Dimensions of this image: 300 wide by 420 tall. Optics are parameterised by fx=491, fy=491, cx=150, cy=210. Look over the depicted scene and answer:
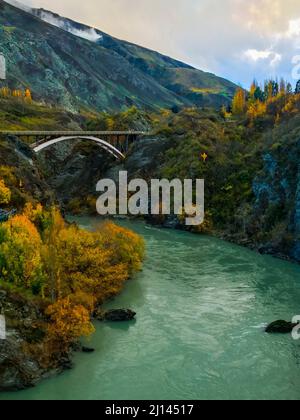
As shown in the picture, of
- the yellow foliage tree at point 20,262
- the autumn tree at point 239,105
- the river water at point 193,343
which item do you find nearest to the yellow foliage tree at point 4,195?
the yellow foliage tree at point 20,262

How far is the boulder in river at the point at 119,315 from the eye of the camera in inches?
1368

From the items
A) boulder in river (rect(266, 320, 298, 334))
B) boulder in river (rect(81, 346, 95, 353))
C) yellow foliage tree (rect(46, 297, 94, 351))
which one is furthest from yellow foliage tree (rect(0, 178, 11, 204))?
boulder in river (rect(266, 320, 298, 334))

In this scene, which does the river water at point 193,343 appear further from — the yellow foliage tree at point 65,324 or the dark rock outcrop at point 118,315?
the yellow foliage tree at point 65,324

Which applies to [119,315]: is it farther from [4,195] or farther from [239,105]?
[239,105]

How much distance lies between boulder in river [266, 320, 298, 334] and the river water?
0.69m

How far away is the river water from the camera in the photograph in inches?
1008

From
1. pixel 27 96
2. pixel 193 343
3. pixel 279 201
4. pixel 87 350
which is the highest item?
pixel 27 96

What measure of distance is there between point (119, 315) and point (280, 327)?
37.0 ft

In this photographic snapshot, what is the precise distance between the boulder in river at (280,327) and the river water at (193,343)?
0.69 m

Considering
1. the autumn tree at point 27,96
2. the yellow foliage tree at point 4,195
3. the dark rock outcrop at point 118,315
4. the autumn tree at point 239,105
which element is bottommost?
the dark rock outcrop at point 118,315

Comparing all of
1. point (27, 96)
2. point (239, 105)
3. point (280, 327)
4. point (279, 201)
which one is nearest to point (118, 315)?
point (280, 327)

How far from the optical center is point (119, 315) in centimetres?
3491

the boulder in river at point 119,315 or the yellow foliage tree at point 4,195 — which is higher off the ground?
the yellow foliage tree at point 4,195
